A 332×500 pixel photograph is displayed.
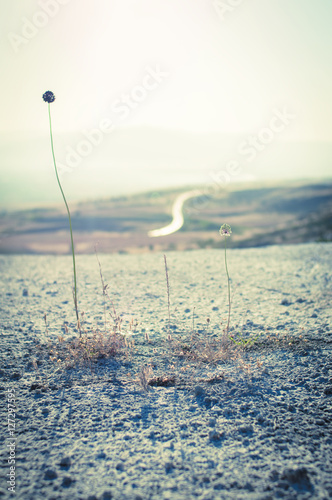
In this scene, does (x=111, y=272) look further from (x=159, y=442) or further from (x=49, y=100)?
(x=159, y=442)

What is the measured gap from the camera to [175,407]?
121 inches

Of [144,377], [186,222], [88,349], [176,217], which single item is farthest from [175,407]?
[176,217]

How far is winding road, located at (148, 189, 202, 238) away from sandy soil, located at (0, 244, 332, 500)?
14570mm

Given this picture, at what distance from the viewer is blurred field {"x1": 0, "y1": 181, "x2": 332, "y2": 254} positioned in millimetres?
15914

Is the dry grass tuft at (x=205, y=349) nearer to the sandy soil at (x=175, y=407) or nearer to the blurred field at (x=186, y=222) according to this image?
the sandy soil at (x=175, y=407)

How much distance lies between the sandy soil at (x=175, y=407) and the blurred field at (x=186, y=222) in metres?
7.53

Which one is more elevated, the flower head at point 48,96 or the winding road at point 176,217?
the flower head at point 48,96

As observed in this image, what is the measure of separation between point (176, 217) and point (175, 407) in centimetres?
2439

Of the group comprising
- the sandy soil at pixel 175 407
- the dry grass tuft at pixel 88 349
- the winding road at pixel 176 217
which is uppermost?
the winding road at pixel 176 217

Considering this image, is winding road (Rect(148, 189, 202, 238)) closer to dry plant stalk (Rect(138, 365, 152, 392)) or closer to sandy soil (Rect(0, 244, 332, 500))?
sandy soil (Rect(0, 244, 332, 500))

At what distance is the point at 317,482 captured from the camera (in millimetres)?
2312

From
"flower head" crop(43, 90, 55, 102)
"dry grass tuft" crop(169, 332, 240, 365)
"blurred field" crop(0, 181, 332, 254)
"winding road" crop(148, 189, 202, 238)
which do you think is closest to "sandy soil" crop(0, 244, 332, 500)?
"dry grass tuft" crop(169, 332, 240, 365)

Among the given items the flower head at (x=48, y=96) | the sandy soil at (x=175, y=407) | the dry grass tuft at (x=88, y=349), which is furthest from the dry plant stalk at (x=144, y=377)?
the flower head at (x=48, y=96)

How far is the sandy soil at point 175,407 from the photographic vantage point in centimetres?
237
